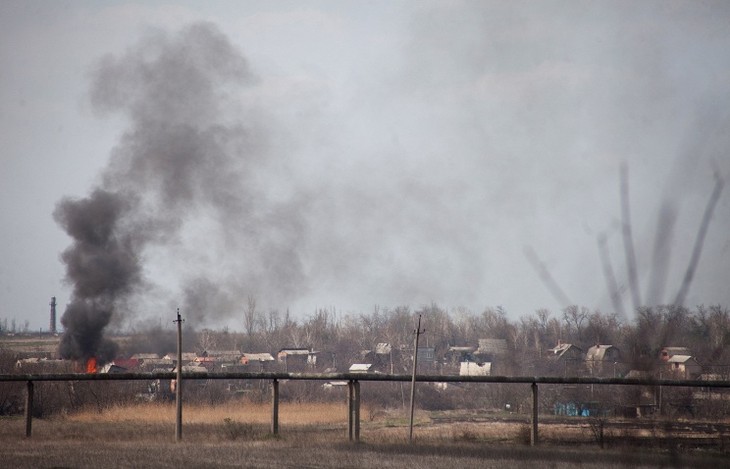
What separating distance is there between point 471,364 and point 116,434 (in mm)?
47607

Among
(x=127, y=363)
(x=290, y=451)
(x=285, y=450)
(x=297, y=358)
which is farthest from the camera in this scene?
(x=297, y=358)

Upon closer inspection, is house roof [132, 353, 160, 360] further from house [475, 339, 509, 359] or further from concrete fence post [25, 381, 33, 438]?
concrete fence post [25, 381, 33, 438]

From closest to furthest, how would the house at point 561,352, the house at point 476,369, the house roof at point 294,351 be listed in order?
the house at point 561,352, the house at point 476,369, the house roof at point 294,351

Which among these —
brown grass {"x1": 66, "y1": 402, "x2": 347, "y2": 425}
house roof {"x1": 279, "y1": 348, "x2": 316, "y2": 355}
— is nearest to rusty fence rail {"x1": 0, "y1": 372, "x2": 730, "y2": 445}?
brown grass {"x1": 66, "y1": 402, "x2": 347, "y2": 425}

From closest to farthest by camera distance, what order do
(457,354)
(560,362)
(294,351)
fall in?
(560,362) < (294,351) < (457,354)

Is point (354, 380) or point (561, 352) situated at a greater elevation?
point (354, 380)

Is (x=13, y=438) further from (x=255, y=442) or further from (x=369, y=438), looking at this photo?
(x=369, y=438)

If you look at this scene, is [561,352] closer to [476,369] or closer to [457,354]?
[476,369]

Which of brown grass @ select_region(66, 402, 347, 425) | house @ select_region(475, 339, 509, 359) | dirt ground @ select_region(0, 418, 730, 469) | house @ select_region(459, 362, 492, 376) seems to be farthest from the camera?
house @ select_region(459, 362, 492, 376)

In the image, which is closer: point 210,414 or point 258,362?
point 210,414

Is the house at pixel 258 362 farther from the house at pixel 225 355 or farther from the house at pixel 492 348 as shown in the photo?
the house at pixel 492 348

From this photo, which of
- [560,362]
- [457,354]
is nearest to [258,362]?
[457,354]

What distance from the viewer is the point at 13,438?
15.1 metres

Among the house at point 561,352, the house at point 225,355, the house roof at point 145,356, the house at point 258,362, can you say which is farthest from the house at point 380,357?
the house roof at point 145,356
